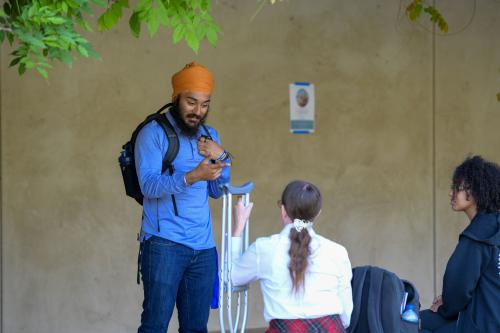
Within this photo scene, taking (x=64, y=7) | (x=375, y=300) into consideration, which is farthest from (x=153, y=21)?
(x=375, y=300)

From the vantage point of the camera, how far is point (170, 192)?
11.6 feet

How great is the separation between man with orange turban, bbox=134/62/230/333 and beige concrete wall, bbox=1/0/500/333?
75.4 inches

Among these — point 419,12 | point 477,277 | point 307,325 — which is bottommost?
point 307,325

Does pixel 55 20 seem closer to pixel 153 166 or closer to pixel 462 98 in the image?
pixel 153 166

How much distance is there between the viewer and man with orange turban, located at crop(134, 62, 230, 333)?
361 cm

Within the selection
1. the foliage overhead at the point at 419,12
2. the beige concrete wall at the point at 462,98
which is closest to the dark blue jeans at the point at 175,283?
the foliage overhead at the point at 419,12

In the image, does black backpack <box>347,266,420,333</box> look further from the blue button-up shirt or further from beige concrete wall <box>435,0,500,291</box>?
beige concrete wall <box>435,0,500,291</box>

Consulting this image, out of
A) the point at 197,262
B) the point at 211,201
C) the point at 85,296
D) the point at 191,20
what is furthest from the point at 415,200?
the point at 191,20

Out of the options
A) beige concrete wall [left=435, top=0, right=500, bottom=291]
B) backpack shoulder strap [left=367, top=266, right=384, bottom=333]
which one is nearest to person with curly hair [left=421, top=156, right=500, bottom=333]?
backpack shoulder strap [left=367, top=266, right=384, bottom=333]

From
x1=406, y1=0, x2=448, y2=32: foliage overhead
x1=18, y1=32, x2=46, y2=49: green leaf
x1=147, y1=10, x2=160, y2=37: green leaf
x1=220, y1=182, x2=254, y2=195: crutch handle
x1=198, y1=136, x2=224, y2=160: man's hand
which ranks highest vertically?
x1=406, y1=0, x2=448, y2=32: foliage overhead

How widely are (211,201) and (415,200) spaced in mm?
1820

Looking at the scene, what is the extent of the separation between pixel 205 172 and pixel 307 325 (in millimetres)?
824

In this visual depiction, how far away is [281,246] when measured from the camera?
10.5 ft

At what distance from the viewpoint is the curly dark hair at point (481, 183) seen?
3.78 m
